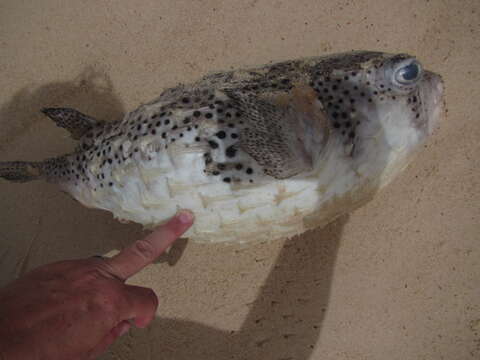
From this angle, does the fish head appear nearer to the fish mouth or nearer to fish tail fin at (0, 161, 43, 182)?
the fish mouth

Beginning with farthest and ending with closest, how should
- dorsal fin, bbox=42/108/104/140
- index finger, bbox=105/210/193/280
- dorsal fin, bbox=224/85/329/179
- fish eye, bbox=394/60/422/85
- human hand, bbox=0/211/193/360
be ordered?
dorsal fin, bbox=42/108/104/140
index finger, bbox=105/210/193/280
fish eye, bbox=394/60/422/85
dorsal fin, bbox=224/85/329/179
human hand, bbox=0/211/193/360

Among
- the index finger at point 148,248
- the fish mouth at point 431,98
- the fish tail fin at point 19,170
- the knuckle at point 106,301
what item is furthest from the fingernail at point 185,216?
the fish mouth at point 431,98

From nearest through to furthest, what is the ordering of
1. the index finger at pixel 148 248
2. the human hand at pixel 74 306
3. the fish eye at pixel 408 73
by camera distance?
the human hand at pixel 74 306, the fish eye at pixel 408 73, the index finger at pixel 148 248

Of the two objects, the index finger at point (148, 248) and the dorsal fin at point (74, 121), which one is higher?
the dorsal fin at point (74, 121)

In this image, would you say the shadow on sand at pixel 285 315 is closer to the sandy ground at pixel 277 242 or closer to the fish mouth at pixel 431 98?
the sandy ground at pixel 277 242

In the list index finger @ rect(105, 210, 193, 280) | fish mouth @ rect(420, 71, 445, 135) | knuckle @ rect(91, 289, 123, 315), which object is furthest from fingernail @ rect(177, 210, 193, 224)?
fish mouth @ rect(420, 71, 445, 135)

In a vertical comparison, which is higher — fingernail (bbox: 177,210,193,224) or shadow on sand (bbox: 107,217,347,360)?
fingernail (bbox: 177,210,193,224)

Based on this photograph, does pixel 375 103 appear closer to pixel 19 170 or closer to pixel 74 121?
pixel 74 121
